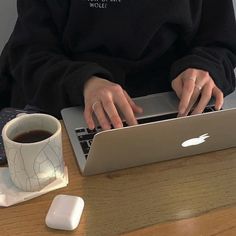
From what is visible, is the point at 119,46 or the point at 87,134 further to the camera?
the point at 119,46

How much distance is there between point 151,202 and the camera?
725 mm

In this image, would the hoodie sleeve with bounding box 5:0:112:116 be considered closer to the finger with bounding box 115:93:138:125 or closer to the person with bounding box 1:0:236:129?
the person with bounding box 1:0:236:129

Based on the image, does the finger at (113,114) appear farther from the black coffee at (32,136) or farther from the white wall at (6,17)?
the white wall at (6,17)

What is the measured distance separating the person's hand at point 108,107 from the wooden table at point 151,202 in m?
0.08

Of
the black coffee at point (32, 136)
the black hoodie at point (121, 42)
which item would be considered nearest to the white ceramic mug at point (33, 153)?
the black coffee at point (32, 136)

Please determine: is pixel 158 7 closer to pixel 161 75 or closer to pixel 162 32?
pixel 162 32

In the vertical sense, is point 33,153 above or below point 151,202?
above

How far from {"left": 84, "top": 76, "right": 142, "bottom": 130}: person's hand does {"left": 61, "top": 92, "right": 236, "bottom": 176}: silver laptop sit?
0.04 m

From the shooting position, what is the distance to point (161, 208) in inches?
28.1

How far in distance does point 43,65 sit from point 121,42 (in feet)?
0.64

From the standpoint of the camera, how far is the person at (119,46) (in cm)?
100

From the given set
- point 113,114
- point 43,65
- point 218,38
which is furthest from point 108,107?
point 218,38

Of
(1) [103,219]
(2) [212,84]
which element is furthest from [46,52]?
(1) [103,219]

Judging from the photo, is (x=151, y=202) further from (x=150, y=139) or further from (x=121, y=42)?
(x=121, y=42)
